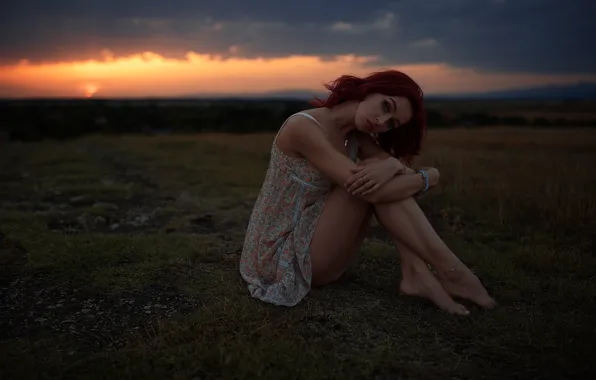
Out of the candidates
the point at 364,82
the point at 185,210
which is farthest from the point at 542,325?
the point at 185,210

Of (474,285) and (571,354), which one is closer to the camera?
(571,354)

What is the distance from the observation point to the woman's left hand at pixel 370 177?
3.12 metres

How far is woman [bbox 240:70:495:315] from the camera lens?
10.6 ft

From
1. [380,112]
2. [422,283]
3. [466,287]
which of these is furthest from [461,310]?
[380,112]

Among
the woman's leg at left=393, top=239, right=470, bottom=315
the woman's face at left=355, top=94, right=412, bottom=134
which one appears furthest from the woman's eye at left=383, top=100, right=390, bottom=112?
the woman's leg at left=393, top=239, right=470, bottom=315

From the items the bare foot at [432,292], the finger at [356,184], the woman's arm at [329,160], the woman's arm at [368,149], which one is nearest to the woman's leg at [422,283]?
the bare foot at [432,292]

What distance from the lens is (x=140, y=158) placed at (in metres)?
13.7

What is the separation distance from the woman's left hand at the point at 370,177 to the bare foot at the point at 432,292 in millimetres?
730

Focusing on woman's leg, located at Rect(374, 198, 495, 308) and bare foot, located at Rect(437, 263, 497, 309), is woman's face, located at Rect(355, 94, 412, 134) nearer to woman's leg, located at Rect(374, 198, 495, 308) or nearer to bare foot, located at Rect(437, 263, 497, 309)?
woman's leg, located at Rect(374, 198, 495, 308)

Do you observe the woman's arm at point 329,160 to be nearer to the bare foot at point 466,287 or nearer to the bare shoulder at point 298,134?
the bare shoulder at point 298,134

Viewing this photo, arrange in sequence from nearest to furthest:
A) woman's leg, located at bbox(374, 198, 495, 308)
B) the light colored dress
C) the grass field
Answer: the grass field → woman's leg, located at bbox(374, 198, 495, 308) → the light colored dress

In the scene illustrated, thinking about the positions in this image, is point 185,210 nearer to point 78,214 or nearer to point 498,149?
point 78,214

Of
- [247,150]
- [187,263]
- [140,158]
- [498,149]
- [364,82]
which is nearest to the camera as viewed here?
[364,82]

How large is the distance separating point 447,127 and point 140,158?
10077 millimetres
